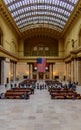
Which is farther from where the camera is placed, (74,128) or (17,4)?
(17,4)

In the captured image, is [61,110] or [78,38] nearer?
[61,110]

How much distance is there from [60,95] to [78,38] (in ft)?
81.9

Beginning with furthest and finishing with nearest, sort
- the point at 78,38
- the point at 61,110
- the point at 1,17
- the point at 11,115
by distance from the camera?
the point at 78,38
the point at 1,17
the point at 61,110
the point at 11,115

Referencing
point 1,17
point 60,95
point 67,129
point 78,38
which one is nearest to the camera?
point 67,129

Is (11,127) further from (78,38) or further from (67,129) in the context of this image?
(78,38)

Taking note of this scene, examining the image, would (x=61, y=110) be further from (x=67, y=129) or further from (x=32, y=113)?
(x=67, y=129)

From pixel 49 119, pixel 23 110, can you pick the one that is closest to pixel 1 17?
pixel 23 110

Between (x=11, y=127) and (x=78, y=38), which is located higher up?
(x=78, y=38)

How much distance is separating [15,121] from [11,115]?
5.68 feet

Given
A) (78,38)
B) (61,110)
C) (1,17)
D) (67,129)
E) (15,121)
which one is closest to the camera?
(67,129)

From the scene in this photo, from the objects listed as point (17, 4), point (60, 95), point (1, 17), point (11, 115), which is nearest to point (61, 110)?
point (11, 115)

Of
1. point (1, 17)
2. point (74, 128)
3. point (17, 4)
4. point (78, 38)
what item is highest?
point (17, 4)

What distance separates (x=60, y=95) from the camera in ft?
81.6

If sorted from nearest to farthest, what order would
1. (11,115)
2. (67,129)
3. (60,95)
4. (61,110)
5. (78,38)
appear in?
(67,129) < (11,115) < (61,110) < (60,95) < (78,38)
